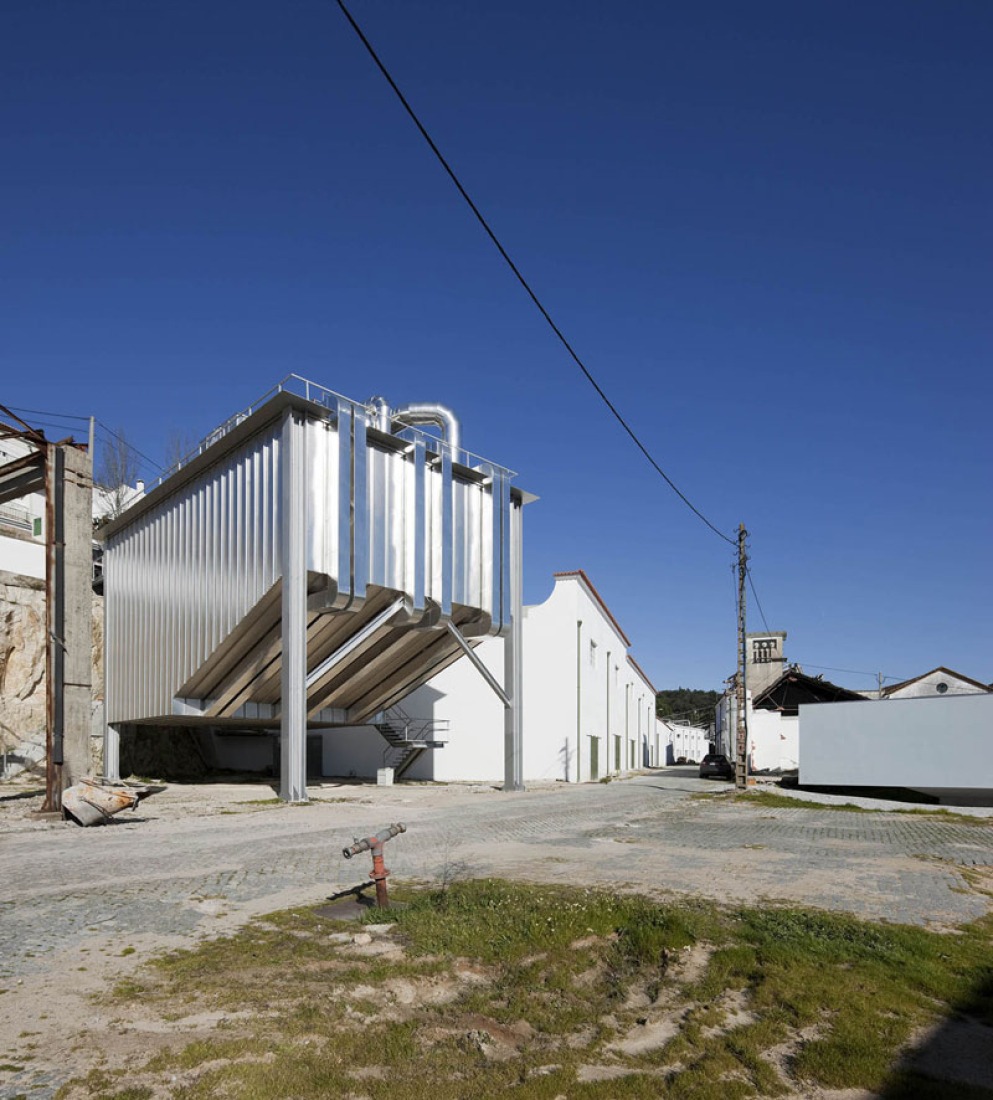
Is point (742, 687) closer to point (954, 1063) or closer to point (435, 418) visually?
point (435, 418)

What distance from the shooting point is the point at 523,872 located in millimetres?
11852

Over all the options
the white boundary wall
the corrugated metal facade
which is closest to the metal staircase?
the corrugated metal facade

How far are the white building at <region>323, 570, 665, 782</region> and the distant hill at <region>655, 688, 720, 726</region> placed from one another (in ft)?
337

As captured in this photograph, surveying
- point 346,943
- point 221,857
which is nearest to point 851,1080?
point 346,943

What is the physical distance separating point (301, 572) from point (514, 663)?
11.7 metres

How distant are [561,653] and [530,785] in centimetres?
725

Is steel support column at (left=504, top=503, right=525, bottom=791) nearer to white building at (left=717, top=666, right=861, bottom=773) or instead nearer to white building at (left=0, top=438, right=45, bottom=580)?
white building at (left=0, top=438, right=45, bottom=580)

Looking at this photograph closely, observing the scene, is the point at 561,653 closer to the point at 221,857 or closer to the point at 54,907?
the point at 221,857

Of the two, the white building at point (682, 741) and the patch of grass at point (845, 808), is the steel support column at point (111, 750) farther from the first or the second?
the white building at point (682, 741)

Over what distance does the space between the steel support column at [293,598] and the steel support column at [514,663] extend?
9692 mm

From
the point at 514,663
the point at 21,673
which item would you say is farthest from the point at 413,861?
the point at 21,673

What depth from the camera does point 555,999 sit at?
22.1 feet

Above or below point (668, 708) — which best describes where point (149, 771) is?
above

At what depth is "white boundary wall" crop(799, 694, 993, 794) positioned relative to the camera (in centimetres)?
2897
